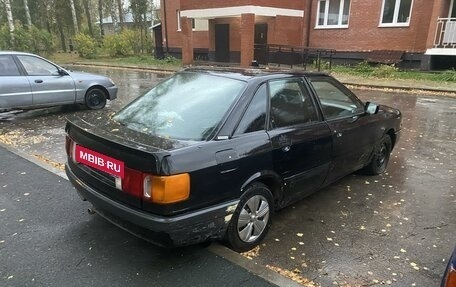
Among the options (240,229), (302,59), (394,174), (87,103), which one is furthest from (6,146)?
(302,59)

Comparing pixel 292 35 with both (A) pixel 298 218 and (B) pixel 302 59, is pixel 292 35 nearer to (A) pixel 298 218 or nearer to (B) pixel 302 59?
(B) pixel 302 59

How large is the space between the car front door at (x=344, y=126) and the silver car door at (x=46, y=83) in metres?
6.99

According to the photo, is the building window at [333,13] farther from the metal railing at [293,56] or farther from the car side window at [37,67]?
the car side window at [37,67]

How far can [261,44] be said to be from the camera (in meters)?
22.0

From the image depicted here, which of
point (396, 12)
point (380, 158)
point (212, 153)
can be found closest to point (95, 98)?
point (380, 158)

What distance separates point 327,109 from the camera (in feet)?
14.1

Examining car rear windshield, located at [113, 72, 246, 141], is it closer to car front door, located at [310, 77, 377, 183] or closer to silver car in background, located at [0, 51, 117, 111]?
car front door, located at [310, 77, 377, 183]

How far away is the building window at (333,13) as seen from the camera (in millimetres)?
20656

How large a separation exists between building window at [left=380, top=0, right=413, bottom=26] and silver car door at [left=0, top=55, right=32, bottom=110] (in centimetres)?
1699

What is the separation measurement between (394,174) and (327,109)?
1945 millimetres

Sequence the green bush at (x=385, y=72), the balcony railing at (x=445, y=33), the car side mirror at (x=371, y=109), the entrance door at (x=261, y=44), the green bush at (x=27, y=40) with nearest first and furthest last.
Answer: the car side mirror at (x=371, y=109)
the green bush at (x=385, y=72)
the balcony railing at (x=445, y=33)
the entrance door at (x=261, y=44)
the green bush at (x=27, y=40)

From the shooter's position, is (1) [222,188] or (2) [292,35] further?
(2) [292,35]

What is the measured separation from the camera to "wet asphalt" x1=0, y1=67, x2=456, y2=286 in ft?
10.4

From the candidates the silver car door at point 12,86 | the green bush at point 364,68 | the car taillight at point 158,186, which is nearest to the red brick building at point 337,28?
the green bush at point 364,68
